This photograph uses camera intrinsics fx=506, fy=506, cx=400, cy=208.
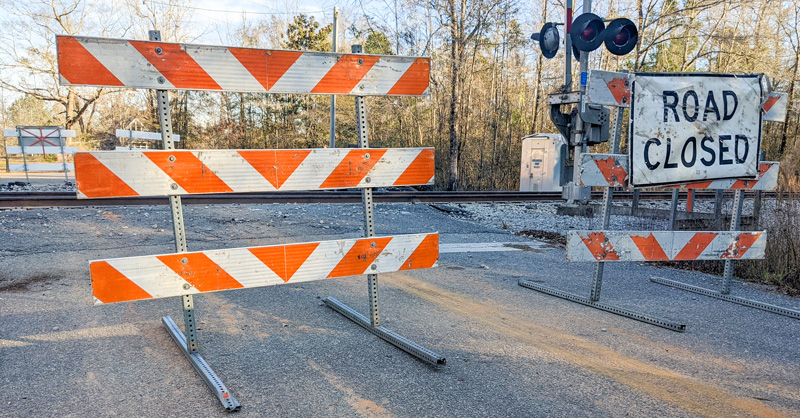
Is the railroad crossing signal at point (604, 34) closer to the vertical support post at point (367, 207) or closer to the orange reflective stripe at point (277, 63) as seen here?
the vertical support post at point (367, 207)

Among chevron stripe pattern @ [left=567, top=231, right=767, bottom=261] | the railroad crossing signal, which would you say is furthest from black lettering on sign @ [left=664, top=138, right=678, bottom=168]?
the railroad crossing signal

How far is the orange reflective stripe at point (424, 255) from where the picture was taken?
13.6 ft

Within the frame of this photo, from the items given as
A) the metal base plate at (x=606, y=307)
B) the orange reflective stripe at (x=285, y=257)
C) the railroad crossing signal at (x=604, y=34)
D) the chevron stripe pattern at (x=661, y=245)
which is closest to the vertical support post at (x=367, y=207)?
the orange reflective stripe at (x=285, y=257)

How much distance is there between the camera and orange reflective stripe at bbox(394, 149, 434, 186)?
161 inches

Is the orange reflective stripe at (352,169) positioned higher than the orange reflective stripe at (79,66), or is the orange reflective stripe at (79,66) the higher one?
the orange reflective stripe at (79,66)

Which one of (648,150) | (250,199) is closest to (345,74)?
(648,150)

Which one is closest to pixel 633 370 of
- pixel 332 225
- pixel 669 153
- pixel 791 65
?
pixel 669 153

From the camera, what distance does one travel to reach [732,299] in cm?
551

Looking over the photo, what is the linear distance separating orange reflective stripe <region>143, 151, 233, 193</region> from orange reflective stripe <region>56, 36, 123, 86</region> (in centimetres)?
54

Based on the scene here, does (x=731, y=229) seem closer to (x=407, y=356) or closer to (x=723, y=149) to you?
(x=723, y=149)

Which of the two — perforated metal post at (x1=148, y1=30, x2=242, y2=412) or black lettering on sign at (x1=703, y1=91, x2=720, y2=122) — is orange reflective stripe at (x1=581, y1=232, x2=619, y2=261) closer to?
black lettering on sign at (x1=703, y1=91, x2=720, y2=122)

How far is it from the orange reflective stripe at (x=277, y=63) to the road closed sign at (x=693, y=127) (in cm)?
307

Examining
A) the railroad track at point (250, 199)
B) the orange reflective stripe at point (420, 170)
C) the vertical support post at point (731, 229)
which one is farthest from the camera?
the railroad track at point (250, 199)

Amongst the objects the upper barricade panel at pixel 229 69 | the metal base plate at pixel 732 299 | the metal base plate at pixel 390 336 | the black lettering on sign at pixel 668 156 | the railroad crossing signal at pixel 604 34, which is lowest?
the metal base plate at pixel 732 299
